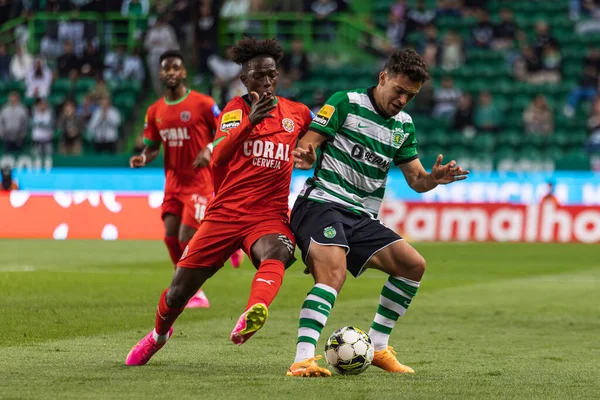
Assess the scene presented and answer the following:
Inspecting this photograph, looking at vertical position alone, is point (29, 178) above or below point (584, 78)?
below

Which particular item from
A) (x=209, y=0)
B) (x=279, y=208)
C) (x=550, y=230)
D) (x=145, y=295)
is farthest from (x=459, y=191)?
(x=279, y=208)

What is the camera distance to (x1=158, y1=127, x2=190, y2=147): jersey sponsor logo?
1066cm

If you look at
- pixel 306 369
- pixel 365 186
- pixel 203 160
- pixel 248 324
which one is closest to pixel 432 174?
pixel 365 186

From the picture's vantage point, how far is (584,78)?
25.0 meters

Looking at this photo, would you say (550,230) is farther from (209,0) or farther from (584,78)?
(209,0)

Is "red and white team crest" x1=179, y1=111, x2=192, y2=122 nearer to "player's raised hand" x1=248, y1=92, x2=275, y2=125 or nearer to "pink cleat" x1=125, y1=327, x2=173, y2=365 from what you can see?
→ "pink cleat" x1=125, y1=327, x2=173, y2=365

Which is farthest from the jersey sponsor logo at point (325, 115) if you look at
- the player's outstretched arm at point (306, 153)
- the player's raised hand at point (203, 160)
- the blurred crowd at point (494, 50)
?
the blurred crowd at point (494, 50)

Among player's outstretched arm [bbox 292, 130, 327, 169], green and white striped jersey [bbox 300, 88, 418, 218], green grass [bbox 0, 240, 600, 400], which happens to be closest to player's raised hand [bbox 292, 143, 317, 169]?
player's outstretched arm [bbox 292, 130, 327, 169]

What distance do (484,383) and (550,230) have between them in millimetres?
14722

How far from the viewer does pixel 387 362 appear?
6598 millimetres

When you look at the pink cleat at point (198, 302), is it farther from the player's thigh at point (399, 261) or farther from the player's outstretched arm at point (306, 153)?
the player's outstretched arm at point (306, 153)

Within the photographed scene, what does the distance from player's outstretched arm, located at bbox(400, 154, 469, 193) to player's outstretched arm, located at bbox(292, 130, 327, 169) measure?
779mm

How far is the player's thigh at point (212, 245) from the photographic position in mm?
6473

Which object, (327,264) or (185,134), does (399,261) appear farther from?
(185,134)
